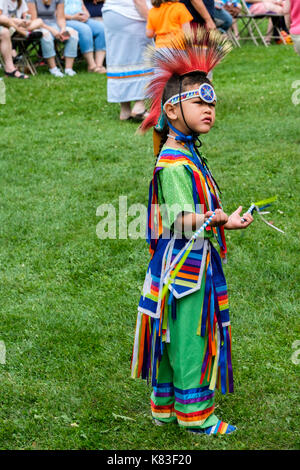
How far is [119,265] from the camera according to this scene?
16.1ft

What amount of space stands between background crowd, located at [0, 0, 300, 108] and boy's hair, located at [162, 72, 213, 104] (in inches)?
78.2

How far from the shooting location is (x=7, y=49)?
1096 centimetres

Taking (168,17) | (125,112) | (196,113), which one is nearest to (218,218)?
(196,113)

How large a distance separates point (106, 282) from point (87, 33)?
859 centimetres

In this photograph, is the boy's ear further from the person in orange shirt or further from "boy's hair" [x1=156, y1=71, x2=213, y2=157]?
the person in orange shirt

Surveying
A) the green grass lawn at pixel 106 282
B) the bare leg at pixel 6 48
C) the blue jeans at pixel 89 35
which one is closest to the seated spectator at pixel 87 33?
the blue jeans at pixel 89 35

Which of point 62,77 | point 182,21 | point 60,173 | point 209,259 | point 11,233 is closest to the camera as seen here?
point 209,259

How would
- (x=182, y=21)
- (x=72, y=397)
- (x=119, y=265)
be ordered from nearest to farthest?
(x=72, y=397)
(x=119, y=265)
(x=182, y=21)

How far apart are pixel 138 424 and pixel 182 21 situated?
526 centimetres

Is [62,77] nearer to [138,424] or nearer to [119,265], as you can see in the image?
[119,265]

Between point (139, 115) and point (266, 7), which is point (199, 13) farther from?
point (266, 7)

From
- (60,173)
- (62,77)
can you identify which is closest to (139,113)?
(60,173)

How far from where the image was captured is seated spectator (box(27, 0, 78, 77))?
38.1ft

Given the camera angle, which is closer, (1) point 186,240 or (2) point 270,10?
(1) point 186,240
